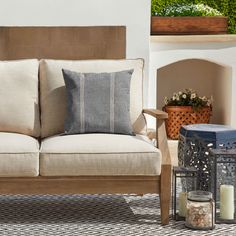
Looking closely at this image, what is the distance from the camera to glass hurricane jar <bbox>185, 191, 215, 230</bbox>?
423 centimetres

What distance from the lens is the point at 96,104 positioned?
183 inches

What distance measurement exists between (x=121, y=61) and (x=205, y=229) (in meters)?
1.26

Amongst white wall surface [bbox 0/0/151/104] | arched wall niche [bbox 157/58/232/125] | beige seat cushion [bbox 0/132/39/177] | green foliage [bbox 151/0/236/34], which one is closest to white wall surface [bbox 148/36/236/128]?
white wall surface [bbox 0/0/151/104]

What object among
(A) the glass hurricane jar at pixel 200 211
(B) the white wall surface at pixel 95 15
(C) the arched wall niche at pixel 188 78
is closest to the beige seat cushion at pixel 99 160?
(A) the glass hurricane jar at pixel 200 211

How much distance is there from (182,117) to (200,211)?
2.41m

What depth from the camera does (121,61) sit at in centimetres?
496

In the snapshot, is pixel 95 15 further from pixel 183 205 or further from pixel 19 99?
pixel 183 205

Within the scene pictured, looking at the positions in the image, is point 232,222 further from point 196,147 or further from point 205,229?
point 196,147

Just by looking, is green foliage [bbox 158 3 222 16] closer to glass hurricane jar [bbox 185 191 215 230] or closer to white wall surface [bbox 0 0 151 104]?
white wall surface [bbox 0 0 151 104]

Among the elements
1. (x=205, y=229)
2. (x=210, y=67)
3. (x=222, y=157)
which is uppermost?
(x=210, y=67)

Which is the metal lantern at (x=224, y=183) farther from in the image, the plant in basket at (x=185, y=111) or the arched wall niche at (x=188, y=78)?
the arched wall niche at (x=188, y=78)

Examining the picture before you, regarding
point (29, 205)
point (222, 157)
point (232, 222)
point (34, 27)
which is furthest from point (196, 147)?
point (34, 27)

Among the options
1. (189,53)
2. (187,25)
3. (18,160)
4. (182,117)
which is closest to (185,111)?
(182,117)

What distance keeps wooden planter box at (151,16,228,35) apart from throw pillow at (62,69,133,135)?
1831 millimetres
